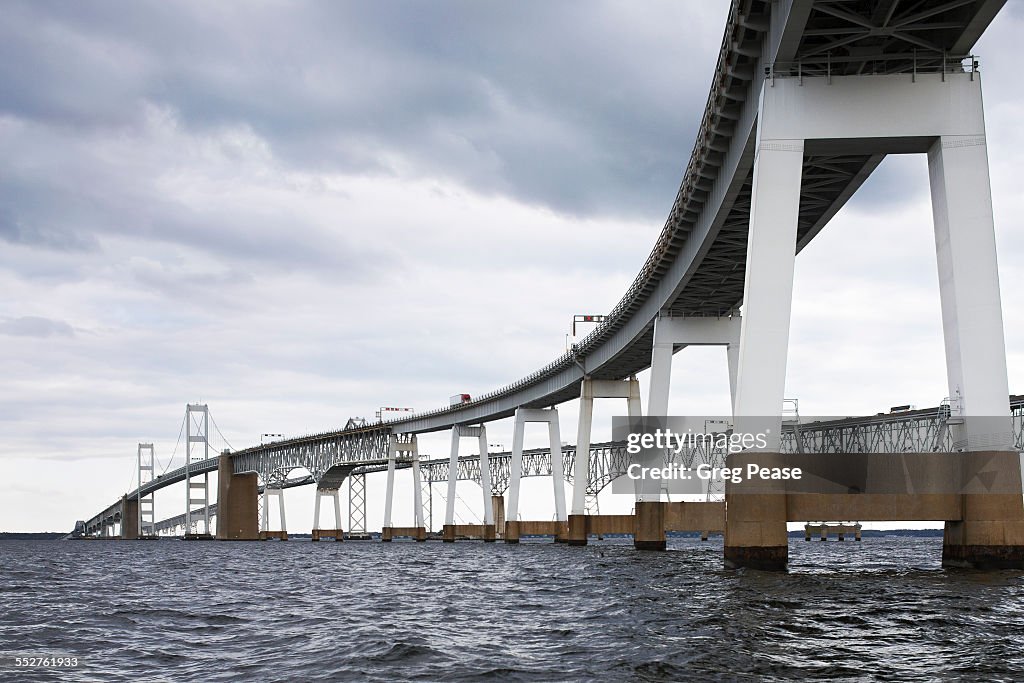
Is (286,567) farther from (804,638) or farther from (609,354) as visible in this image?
(804,638)

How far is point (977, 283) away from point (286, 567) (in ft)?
106

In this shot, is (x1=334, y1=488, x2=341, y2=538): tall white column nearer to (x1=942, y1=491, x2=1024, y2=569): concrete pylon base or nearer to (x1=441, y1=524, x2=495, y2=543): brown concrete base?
(x1=441, y1=524, x2=495, y2=543): brown concrete base

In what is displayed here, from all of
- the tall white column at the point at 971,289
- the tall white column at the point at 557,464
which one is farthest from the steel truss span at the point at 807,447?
the tall white column at the point at 557,464

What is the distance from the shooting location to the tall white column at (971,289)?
28.5 m

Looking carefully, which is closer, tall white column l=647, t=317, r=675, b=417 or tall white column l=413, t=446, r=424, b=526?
tall white column l=647, t=317, r=675, b=417

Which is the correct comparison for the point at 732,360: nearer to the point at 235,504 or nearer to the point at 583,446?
the point at 583,446

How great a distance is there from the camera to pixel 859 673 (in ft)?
42.7

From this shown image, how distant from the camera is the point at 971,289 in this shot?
29.1 meters

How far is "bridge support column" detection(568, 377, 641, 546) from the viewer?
7469 cm

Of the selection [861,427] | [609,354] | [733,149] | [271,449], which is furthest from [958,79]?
[271,449]

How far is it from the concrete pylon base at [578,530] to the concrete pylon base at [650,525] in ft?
53.4

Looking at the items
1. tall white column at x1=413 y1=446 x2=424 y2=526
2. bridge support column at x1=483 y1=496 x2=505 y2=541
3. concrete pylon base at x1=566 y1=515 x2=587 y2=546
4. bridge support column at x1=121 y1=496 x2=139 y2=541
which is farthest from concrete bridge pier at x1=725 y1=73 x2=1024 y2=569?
bridge support column at x1=121 y1=496 x2=139 y2=541

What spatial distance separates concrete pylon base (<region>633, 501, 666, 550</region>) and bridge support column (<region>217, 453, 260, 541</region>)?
332 ft

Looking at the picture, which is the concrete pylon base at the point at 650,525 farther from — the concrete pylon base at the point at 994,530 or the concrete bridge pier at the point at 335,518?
the concrete bridge pier at the point at 335,518
